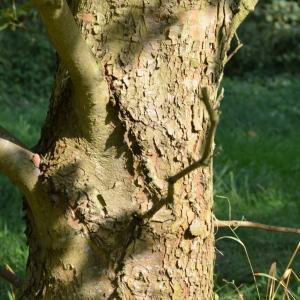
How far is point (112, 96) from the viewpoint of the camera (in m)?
2.00

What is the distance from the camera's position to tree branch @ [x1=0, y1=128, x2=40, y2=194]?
2.01m

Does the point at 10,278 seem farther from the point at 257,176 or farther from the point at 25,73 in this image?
the point at 25,73

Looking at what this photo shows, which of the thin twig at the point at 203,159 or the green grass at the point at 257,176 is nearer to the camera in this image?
the thin twig at the point at 203,159

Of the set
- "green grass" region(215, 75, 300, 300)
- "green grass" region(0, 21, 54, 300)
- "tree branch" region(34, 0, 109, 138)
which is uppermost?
"tree branch" region(34, 0, 109, 138)

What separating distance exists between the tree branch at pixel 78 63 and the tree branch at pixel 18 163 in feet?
0.55

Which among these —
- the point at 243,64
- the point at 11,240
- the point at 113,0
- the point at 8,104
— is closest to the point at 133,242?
the point at 113,0

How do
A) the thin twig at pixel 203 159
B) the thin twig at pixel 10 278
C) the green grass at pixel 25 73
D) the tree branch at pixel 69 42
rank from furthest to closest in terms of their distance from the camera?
the green grass at pixel 25 73, the thin twig at pixel 10 278, the tree branch at pixel 69 42, the thin twig at pixel 203 159

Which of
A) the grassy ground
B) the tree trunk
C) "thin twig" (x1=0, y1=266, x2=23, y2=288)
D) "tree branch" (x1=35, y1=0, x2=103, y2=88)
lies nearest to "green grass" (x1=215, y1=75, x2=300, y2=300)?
the grassy ground

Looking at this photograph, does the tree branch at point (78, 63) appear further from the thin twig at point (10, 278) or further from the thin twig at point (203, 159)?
the thin twig at point (10, 278)

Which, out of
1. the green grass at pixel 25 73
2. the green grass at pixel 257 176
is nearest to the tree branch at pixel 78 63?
the green grass at pixel 257 176

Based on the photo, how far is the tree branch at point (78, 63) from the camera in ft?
5.61

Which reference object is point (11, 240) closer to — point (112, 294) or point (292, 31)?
point (112, 294)

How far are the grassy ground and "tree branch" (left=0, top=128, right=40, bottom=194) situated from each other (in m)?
0.49

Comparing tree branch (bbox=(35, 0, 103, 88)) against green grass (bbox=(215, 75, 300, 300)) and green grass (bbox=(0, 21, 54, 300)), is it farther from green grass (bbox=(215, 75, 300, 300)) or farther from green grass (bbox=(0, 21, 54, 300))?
green grass (bbox=(0, 21, 54, 300))
